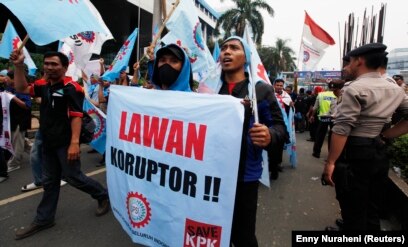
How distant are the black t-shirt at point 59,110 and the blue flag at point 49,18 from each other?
0.55 m

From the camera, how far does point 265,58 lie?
5650 cm

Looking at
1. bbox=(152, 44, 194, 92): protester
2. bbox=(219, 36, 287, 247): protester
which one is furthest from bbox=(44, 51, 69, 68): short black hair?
bbox=(219, 36, 287, 247): protester

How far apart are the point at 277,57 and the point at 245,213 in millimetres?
59720

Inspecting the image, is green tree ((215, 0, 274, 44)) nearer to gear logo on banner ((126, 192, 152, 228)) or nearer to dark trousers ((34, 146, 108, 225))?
dark trousers ((34, 146, 108, 225))

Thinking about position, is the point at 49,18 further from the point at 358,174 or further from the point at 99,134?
the point at 358,174

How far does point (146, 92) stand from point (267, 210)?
2.32 m

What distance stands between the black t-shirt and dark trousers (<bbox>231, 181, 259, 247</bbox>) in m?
1.88

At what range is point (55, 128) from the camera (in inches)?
114

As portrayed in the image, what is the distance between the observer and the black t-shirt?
9.35 ft

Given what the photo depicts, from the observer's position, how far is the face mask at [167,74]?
2.20 metres

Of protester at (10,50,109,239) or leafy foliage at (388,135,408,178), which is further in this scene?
leafy foliage at (388,135,408,178)

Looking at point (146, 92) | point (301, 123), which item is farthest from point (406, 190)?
point (301, 123)

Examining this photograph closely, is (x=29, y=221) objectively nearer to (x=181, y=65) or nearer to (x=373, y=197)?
(x=181, y=65)

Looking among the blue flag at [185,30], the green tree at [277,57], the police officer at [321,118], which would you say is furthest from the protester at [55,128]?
the green tree at [277,57]
